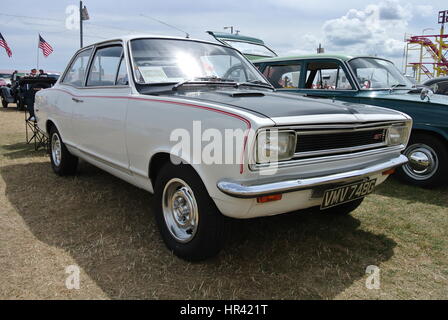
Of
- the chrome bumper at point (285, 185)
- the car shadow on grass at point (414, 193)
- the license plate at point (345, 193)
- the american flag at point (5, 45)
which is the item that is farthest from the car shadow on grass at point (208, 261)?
the american flag at point (5, 45)

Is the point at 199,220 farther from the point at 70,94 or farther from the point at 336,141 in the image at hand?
the point at 70,94

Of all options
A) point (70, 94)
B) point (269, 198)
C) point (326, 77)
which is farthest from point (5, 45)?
point (269, 198)

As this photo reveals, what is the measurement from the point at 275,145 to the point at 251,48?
234 inches

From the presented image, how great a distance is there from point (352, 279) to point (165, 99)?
176 cm

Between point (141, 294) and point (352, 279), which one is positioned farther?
point (352, 279)

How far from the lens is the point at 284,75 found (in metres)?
5.82

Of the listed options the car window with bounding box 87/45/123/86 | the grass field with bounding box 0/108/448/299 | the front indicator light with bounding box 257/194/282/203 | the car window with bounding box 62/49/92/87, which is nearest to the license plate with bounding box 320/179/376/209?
the front indicator light with bounding box 257/194/282/203

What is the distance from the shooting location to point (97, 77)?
3.70 m

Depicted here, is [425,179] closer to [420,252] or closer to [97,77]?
[420,252]

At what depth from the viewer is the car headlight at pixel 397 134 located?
2867mm

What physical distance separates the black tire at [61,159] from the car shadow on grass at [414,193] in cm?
378

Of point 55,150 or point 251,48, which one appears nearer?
point 55,150

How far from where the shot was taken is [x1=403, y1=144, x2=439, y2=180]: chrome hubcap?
4.50 metres
